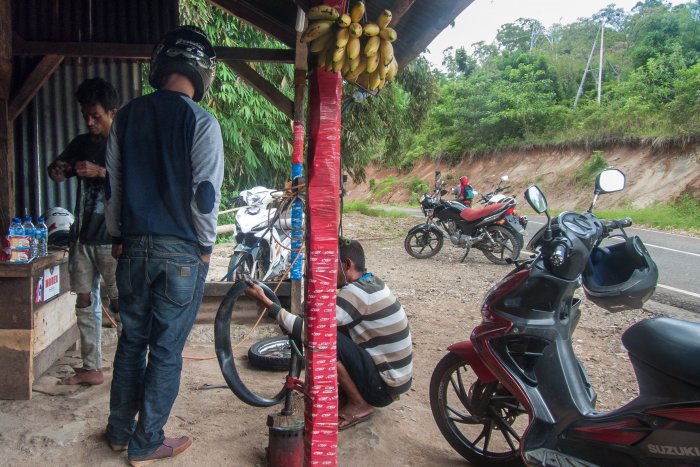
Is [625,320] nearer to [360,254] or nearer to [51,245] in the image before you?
[360,254]

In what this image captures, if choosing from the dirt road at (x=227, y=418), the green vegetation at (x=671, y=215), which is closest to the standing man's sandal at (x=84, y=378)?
the dirt road at (x=227, y=418)

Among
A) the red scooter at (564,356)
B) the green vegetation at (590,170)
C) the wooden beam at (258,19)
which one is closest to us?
the red scooter at (564,356)

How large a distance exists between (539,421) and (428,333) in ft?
9.84

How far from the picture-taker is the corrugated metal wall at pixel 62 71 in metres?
5.52

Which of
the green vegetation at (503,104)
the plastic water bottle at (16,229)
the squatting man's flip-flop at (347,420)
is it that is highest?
the green vegetation at (503,104)

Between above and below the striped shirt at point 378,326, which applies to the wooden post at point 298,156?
above

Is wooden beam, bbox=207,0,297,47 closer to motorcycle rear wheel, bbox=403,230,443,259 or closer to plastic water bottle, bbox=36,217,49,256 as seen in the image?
plastic water bottle, bbox=36,217,49,256

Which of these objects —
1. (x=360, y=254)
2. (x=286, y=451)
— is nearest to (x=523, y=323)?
(x=360, y=254)

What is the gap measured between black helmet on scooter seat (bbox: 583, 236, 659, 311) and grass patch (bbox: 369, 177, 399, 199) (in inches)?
A: 1313

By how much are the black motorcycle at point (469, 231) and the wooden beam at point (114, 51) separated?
5089 millimetres

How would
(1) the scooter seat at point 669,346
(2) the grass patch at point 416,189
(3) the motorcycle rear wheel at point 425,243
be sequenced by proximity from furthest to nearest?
(2) the grass patch at point 416,189, (3) the motorcycle rear wheel at point 425,243, (1) the scooter seat at point 669,346

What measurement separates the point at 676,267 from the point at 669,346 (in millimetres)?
7904

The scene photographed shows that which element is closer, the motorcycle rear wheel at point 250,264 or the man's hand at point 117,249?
the man's hand at point 117,249

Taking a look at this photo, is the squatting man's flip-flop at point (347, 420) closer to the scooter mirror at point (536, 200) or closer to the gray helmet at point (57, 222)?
the scooter mirror at point (536, 200)
